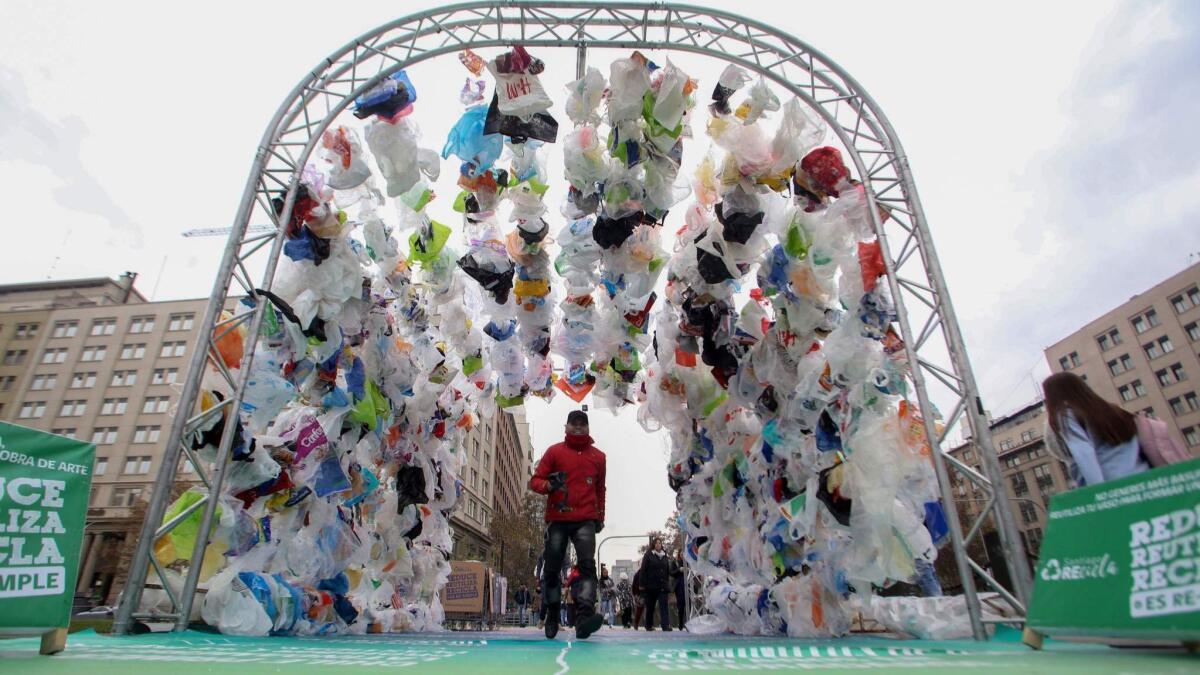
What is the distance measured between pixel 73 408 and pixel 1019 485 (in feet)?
252

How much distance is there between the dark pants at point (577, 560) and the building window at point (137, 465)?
46770 mm

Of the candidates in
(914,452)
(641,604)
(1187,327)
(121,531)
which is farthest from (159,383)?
(1187,327)

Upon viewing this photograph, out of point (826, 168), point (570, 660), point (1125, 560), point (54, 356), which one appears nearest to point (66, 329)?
point (54, 356)

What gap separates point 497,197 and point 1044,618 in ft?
16.8

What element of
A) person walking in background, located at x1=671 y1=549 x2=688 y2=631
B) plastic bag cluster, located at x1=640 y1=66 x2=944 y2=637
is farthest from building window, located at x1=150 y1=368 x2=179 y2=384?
plastic bag cluster, located at x1=640 y1=66 x2=944 y2=637

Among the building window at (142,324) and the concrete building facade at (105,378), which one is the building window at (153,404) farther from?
the building window at (142,324)

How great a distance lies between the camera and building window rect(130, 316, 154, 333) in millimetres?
45438

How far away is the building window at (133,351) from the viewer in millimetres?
44594

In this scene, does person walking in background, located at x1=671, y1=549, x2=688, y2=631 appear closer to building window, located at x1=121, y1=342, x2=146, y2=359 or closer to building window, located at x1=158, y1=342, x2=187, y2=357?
building window, located at x1=158, y1=342, x2=187, y2=357

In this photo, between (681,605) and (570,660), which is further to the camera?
(681,605)

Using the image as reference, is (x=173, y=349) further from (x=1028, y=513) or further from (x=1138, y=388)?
(x=1028, y=513)

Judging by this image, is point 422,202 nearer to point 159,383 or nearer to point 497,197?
point 497,197

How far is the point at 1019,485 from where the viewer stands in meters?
55.0

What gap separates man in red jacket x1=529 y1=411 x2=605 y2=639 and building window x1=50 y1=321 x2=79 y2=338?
56.8 metres
